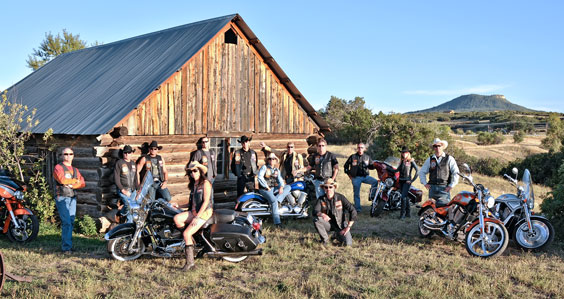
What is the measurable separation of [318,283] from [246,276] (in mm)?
1188

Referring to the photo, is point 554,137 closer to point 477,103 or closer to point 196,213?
point 196,213

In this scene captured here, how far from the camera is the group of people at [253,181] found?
748cm

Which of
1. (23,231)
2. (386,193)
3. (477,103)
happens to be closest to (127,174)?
(23,231)

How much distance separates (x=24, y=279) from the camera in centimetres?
649

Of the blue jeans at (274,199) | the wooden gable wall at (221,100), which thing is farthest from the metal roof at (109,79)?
the blue jeans at (274,199)

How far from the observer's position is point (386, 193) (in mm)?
12297

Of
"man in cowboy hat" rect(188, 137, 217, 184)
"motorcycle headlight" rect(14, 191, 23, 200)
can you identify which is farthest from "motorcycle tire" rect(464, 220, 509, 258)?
"motorcycle headlight" rect(14, 191, 23, 200)

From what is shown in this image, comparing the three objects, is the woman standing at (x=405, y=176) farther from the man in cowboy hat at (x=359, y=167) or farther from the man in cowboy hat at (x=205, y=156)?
the man in cowboy hat at (x=205, y=156)

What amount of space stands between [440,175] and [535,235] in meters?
1.97

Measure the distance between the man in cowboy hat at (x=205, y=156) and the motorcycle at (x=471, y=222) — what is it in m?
5.04

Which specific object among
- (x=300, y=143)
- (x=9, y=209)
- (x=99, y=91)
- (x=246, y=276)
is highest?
(x=99, y=91)

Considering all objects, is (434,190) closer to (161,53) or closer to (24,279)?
(24,279)

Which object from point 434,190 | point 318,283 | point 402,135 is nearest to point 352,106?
point 402,135

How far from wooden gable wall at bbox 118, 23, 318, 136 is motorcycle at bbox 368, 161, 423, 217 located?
10.2 ft
